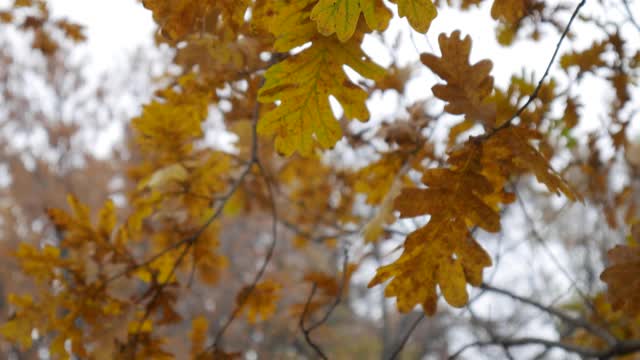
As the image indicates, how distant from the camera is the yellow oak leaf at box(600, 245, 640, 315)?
1.25m

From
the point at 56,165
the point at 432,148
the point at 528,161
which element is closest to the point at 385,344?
the point at 432,148

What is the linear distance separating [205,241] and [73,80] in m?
7.03

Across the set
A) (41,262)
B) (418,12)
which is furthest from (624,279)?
(41,262)

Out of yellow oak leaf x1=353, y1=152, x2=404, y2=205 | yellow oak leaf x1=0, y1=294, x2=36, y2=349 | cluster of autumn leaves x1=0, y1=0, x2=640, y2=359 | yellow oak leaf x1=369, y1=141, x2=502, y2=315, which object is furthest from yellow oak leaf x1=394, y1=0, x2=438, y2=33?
yellow oak leaf x1=0, y1=294, x2=36, y2=349

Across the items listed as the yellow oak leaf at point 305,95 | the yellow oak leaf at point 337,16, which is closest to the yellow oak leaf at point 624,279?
the yellow oak leaf at point 305,95

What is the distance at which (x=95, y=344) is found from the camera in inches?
76.2

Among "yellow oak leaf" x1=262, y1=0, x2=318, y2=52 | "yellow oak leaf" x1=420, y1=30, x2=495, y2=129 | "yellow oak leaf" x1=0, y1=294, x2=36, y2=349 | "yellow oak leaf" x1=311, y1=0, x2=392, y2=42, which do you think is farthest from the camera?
"yellow oak leaf" x1=0, y1=294, x2=36, y2=349

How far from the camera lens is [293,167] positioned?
316 cm

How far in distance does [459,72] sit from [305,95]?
378 mm

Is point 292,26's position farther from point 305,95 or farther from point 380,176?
point 380,176

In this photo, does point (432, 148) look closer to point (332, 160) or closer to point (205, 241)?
point (205, 241)

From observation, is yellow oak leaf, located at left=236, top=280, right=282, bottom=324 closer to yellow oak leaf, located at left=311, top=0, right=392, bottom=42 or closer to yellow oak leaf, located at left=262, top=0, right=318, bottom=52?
yellow oak leaf, located at left=262, top=0, right=318, bottom=52

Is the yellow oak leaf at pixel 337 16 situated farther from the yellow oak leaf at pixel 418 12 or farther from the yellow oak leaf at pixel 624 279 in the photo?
the yellow oak leaf at pixel 624 279

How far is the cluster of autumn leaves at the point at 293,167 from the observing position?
4.07ft
